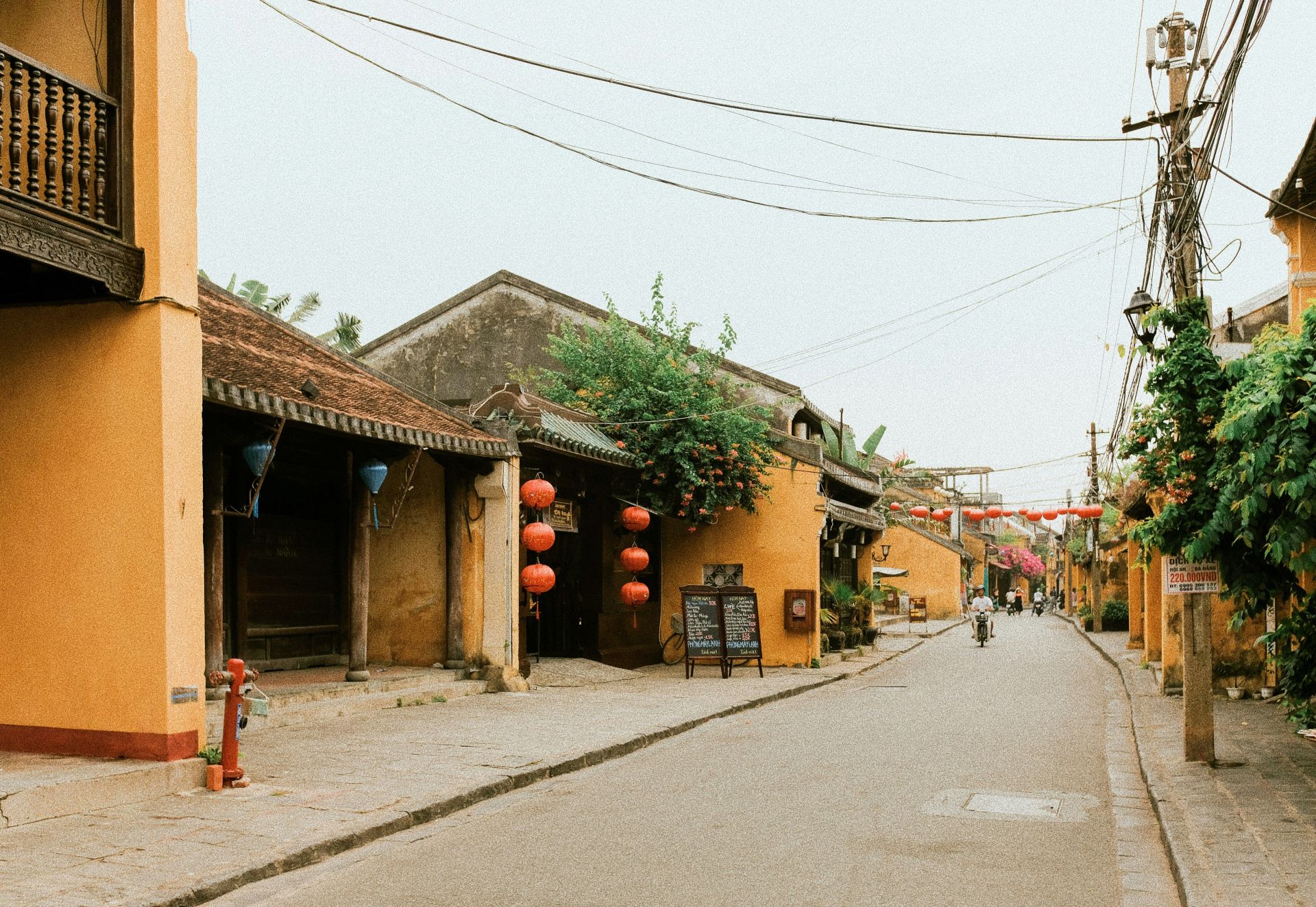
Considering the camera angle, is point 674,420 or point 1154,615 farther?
point 1154,615

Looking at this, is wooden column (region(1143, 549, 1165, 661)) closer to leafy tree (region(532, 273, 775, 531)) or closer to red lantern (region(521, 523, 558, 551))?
leafy tree (region(532, 273, 775, 531))

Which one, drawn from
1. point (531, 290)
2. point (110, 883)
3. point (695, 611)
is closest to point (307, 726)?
point (110, 883)

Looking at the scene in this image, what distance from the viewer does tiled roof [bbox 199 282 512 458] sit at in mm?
10945

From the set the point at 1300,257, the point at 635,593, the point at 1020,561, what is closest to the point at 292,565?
the point at 635,593

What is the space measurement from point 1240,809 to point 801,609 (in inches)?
534

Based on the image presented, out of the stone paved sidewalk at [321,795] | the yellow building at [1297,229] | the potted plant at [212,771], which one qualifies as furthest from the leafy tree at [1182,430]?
the potted plant at [212,771]

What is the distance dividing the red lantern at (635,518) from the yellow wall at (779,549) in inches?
113

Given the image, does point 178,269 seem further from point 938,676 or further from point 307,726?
point 938,676

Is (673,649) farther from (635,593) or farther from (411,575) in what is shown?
(411,575)

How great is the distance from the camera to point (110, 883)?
5875 mm

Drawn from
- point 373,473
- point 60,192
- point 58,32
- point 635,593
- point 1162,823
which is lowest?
point 1162,823

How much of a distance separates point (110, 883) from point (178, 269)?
460 cm

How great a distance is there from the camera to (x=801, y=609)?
2141cm

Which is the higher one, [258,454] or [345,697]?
[258,454]
